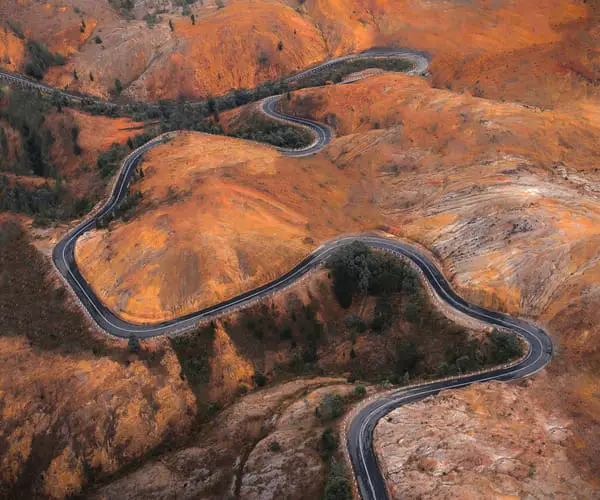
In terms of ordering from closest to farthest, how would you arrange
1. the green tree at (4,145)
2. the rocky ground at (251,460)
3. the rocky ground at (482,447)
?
the rocky ground at (482,447) < the rocky ground at (251,460) < the green tree at (4,145)

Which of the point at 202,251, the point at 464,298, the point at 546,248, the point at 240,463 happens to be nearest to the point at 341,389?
the point at 240,463

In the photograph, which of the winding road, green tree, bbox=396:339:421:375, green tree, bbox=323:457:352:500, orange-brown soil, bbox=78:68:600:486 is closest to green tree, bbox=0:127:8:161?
the winding road

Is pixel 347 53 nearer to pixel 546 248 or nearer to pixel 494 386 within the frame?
pixel 546 248

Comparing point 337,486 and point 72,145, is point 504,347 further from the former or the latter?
point 72,145

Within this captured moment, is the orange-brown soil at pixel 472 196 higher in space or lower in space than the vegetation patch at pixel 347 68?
lower

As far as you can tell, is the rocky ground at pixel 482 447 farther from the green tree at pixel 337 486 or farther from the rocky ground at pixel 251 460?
the rocky ground at pixel 251 460

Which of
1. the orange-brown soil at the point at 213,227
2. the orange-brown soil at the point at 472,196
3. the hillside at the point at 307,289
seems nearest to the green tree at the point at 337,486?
the hillside at the point at 307,289

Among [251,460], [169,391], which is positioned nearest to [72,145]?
[169,391]

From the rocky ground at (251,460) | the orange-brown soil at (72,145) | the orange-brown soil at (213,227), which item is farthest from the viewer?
the orange-brown soil at (72,145)
